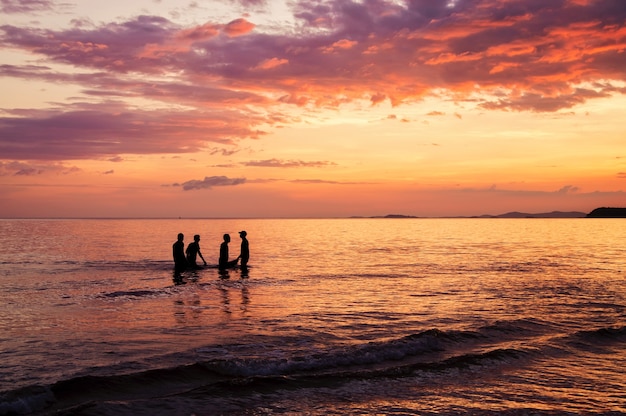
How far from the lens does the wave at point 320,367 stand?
10.6 m

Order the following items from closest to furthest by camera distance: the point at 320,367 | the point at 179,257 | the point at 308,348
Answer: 1. the point at 320,367
2. the point at 308,348
3. the point at 179,257

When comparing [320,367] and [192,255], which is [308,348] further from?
[192,255]

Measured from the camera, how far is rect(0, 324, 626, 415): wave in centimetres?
1060

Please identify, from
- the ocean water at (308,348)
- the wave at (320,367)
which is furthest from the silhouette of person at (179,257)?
the wave at (320,367)

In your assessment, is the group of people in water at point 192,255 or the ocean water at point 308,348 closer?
the ocean water at point 308,348

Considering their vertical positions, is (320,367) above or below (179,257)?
below

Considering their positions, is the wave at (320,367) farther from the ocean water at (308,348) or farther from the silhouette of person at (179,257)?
the silhouette of person at (179,257)

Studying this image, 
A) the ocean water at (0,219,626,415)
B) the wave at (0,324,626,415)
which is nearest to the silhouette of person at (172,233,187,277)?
the ocean water at (0,219,626,415)

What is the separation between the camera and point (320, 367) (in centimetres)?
1284

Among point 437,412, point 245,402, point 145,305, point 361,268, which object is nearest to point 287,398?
point 245,402

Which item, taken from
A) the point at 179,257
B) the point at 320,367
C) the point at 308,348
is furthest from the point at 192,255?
the point at 320,367

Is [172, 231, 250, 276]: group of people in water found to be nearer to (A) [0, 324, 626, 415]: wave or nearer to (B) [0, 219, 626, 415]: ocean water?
(B) [0, 219, 626, 415]: ocean water

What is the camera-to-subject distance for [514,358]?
45.7 ft

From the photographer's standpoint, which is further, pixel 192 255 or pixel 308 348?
pixel 192 255
